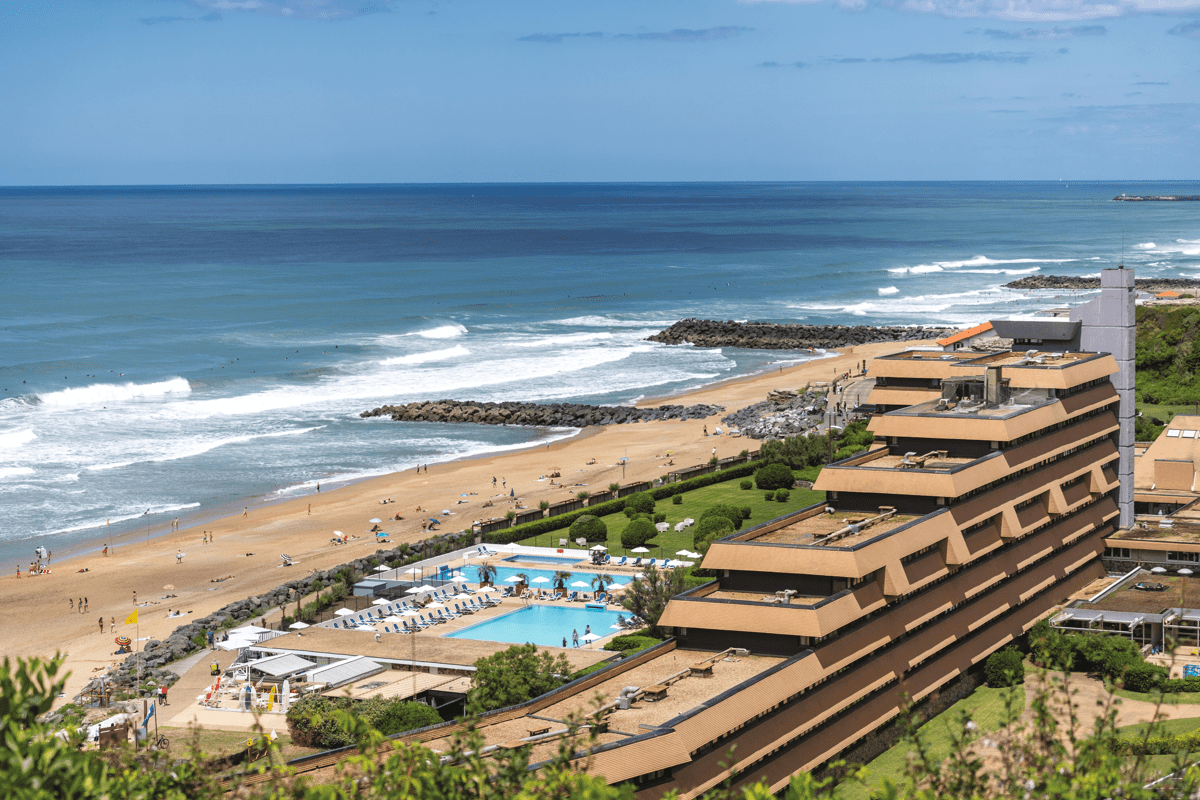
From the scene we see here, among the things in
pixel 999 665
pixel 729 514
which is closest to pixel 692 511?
pixel 729 514

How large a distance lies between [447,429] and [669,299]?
3050 inches

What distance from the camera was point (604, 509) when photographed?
209 feet

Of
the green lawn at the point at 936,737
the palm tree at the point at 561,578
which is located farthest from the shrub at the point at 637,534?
the green lawn at the point at 936,737

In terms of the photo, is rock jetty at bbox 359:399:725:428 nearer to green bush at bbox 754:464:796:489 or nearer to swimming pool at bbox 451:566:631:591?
green bush at bbox 754:464:796:489

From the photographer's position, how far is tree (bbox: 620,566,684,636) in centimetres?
4381

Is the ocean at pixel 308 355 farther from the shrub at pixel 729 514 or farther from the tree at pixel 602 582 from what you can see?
the shrub at pixel 729 514

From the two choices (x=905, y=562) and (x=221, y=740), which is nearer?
(x=905, y=562)

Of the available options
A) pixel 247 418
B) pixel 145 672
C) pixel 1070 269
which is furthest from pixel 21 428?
pixel 1070 269

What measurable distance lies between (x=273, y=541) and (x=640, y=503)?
1782 cm

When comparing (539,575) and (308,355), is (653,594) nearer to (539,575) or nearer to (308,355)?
(539,575)

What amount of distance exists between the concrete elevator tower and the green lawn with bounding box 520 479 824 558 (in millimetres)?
13849

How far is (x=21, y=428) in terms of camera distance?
90562 mm

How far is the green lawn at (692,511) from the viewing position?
5756cm

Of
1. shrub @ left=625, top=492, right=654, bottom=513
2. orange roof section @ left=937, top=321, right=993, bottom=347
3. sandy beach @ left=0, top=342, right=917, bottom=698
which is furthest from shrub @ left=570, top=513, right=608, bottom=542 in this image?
orange roof section @ left=937, top=321, right=993, bottom=347
